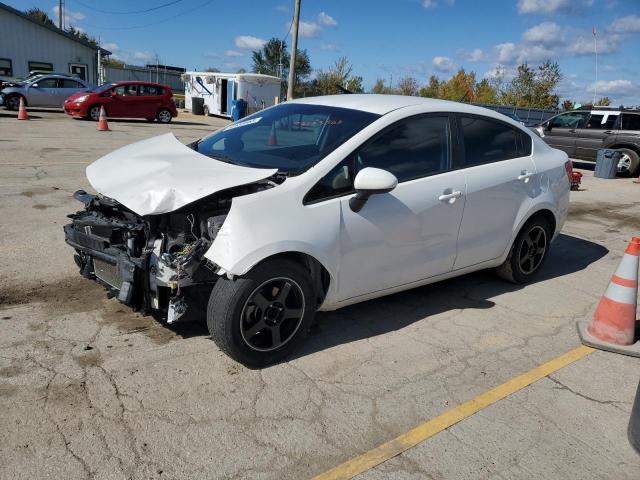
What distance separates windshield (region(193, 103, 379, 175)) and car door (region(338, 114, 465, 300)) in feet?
0.86

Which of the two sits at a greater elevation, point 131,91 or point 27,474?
point 131,91

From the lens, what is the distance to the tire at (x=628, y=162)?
591 inches

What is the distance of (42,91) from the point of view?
71.4 feet

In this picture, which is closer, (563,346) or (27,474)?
(27,474)

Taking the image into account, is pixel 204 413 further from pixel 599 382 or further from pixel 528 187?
pixel 528 187

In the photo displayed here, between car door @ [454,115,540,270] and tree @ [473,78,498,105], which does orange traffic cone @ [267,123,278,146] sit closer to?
car door @ [454,115,540,270]

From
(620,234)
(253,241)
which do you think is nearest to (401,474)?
(253,241)

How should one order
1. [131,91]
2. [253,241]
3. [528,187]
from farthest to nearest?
[131,91], [528,187], [253,241]

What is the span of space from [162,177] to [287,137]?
1165 mm

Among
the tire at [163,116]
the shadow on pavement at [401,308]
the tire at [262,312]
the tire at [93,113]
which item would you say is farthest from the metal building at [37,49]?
the tire at [262,312]

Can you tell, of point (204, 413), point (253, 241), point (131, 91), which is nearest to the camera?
point (204, 413)

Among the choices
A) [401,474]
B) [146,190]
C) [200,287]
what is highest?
[146,190]

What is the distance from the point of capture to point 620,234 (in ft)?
26.5

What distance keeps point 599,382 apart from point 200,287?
9.00ft
